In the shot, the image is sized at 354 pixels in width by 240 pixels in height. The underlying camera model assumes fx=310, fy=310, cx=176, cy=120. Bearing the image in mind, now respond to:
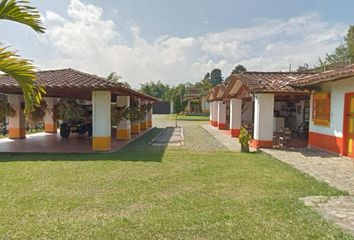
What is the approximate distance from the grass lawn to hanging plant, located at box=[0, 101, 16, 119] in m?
6.80

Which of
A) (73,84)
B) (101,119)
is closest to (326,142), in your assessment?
(101,119)

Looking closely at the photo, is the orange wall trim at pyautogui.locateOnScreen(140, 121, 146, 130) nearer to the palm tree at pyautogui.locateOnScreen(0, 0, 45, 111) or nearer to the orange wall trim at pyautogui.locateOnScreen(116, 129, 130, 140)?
the orange wall trim at pyautogui.locateOnScreen(116, 129, 130, 140)

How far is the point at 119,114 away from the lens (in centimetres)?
1667

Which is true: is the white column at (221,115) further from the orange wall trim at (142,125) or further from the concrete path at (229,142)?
the orange wall trim at (142,125)

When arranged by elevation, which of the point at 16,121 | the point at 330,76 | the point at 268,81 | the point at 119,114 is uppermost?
the point at 268,81

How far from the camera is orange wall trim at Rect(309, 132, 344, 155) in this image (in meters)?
12.0

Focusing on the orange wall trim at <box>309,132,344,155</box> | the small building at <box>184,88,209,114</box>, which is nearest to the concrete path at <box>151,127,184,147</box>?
the orange wall trim at <box>309,132,344,155</box>

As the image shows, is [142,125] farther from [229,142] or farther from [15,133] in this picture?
[229,142]

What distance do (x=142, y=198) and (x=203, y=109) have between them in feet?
176

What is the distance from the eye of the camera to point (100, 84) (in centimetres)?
1270

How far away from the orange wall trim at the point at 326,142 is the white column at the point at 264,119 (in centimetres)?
189

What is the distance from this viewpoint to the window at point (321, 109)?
12.8 m

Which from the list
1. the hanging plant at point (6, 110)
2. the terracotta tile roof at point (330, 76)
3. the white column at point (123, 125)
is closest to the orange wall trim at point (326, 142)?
the terracotta tile roof at point (330, 76)

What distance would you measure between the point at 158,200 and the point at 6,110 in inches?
547
